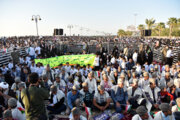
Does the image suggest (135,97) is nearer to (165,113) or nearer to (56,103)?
(165,113)

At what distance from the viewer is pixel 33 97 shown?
2.85m

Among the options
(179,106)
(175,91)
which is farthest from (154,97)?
(179,106)

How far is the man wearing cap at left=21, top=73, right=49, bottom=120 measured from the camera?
2.85 m

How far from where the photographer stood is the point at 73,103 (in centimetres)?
506

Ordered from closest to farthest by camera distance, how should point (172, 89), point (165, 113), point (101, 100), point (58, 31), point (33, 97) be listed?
point (33, 97)
point (165, 113)
point (101, 100)
point (172, 89)
point (58, 31)

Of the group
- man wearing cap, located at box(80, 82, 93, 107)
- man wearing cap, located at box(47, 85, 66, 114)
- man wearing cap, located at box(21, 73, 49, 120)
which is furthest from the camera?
man wearing cap, located at box(80, 82, 93, 107)

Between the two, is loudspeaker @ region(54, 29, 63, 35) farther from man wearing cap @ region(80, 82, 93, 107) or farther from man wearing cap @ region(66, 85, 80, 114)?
man wearing cap @ region(66, 85, 80, 114)

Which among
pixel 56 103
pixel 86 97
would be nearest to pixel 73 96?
pixel 86 97

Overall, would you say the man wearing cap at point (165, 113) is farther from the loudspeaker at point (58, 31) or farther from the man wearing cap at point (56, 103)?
the loudspeaker at point (58, 31)

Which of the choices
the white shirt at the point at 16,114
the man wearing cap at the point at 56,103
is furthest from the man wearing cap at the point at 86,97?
the white shirt at the point at 16,114

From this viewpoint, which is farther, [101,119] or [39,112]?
[101,119]

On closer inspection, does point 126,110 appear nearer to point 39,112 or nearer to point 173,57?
point 39,112

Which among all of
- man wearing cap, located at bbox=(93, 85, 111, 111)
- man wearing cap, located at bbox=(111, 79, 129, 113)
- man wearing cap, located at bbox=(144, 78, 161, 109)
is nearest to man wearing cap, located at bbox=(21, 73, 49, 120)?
man wearing cap, located at bbox=(93, 85, 111, 111)

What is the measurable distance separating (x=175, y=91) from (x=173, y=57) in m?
7.95
